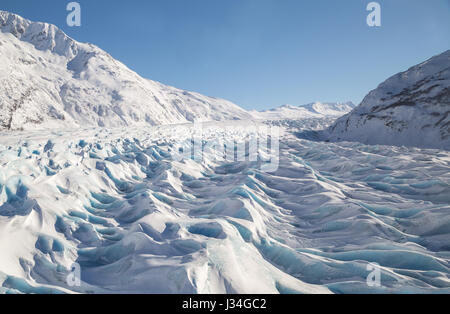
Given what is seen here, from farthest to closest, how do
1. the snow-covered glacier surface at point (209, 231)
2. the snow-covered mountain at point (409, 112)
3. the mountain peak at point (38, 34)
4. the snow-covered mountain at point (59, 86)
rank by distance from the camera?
the mountain peak at point (38, 34) → the snow-covered mountain at point (59, 86) → the snow-covered mountain at point (409, 112) → the snow-covered glacier surface at point (209, 231)

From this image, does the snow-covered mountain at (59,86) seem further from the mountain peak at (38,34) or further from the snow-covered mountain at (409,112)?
the snow-covered mountain at (409,112)

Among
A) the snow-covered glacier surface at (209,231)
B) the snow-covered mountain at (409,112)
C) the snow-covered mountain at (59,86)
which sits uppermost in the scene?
the snow-covered mountain at (59,86)

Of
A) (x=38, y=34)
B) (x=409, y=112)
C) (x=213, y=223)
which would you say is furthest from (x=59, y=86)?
(x=409, y=112)

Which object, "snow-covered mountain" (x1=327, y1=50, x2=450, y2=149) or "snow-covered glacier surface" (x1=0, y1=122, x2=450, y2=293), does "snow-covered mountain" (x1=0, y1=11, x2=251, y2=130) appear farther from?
"snow-covered mountain" (x1=327, y1=50, x2=450, y2=149)

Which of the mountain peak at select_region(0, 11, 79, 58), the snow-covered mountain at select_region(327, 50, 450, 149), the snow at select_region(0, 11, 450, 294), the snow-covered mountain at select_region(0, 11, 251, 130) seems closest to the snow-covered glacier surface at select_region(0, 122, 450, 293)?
the snow at select_region(0, 11, 450, 294)

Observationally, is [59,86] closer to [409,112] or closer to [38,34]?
[38,34]

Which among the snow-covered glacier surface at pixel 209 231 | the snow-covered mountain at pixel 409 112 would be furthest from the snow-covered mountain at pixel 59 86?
the snow-covered mountain at pixel 409 112
